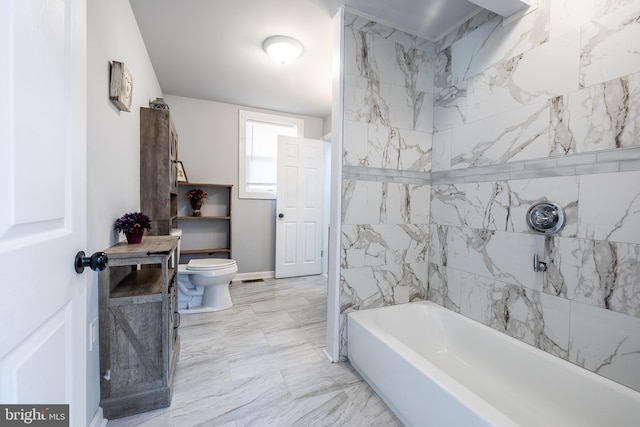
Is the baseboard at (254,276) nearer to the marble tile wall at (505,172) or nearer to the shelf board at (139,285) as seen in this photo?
the shelf board at (139,285)

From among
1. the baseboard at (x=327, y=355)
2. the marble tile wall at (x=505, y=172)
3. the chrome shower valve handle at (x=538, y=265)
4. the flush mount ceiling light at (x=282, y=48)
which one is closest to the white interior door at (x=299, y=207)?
the flush mount ceiling light at (x=282, y=48)

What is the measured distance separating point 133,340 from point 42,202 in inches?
43.4

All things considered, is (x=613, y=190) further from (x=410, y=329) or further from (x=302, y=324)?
(x=302, y=324)

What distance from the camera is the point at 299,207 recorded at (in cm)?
389

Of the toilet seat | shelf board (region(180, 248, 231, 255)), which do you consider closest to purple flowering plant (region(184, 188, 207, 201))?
shelf board (region(180, 248, 231, 255))

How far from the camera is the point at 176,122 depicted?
3424 mm

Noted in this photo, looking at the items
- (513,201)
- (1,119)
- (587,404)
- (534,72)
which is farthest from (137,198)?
(587,404)

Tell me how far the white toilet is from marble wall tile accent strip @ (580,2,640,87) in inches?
117

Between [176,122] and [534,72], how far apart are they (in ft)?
12.0

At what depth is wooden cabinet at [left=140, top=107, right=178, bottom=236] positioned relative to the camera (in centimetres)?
217

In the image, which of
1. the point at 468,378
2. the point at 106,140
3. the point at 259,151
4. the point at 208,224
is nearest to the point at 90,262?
the point at 106,140

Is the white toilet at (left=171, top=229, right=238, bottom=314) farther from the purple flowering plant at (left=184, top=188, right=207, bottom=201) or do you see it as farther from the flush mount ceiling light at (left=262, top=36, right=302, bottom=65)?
the flush mount ceiling light at (left=262, top=36, right=302, bottom=65)

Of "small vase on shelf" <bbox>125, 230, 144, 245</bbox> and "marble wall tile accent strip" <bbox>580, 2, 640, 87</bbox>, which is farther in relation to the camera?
"small vase on shelf" <bbox>125, 230, 144, 245</bbox>

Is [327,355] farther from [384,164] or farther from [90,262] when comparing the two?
[90,262]
